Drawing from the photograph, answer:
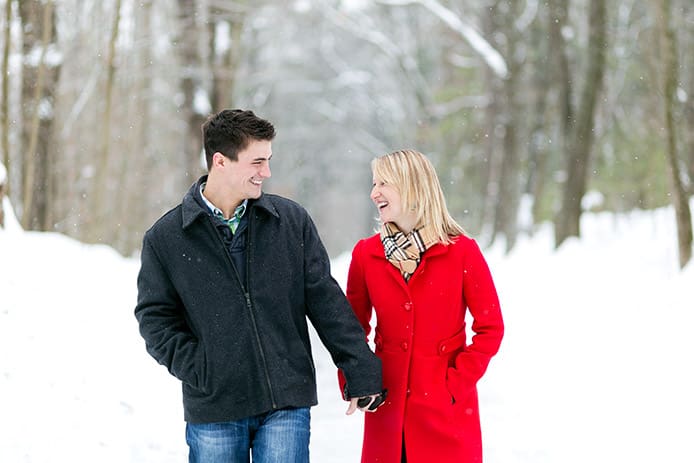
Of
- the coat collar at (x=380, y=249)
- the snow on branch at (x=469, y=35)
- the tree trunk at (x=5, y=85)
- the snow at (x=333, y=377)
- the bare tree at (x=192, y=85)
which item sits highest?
the snow on branch at (x=469, y=35)

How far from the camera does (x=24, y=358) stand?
245 inches

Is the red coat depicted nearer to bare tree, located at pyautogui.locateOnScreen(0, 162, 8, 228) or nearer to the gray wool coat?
the gray wool coat

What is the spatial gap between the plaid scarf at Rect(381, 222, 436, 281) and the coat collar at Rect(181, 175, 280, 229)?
0.52 m

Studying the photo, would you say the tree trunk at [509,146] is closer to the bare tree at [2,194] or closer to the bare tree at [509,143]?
the bare tree at [509,143]

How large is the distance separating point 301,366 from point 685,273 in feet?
22.0

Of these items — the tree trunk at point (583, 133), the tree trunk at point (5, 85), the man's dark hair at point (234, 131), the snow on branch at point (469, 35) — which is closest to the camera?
A: the man's dark hair at point (234, 131)

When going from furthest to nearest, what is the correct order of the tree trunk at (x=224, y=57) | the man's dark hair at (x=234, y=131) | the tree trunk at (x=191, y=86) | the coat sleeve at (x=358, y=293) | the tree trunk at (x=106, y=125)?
the tree trunk at (x=224, y=57)
the tree trunk at (x=191, y=86)
the tree trunk at (x=106, y=125)
the coat sleeve at (x=358, y=293)
the man's dark hair at (x=234, y=131)

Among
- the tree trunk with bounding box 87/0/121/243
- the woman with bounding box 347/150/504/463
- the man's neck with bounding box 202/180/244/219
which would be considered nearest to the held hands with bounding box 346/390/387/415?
the woman with bounding box 347/150/504/463

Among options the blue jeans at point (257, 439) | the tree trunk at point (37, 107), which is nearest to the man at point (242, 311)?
the blue jeans at point (257, 439)

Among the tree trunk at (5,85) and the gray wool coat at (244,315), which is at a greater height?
the tree trunk at (5,85)

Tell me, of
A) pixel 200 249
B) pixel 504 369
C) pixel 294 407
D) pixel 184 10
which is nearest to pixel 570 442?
pixel 504 369

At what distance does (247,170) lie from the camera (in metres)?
3.78

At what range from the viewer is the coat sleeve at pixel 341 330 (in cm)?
379

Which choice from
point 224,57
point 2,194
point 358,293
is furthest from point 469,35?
point 358,293
